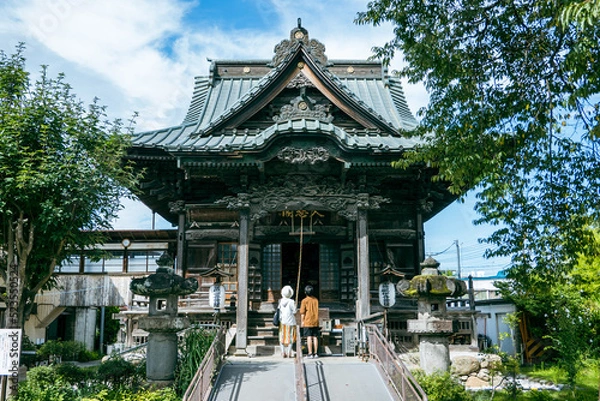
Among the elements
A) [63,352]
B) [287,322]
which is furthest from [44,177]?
[63,352]

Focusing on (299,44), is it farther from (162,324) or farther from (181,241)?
(162,324)

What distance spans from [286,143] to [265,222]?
3999 mm

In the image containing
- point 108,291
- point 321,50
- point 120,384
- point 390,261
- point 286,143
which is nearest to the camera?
point 120,384

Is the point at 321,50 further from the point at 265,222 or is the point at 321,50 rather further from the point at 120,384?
the point at 120,384

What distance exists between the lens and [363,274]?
1477cm

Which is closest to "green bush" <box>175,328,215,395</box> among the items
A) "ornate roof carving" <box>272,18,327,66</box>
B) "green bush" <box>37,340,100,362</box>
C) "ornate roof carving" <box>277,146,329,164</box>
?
"ornate roof carving" <box>277,146,329,164</box>

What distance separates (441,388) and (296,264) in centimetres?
1107

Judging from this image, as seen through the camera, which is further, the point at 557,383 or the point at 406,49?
the point at 557,383

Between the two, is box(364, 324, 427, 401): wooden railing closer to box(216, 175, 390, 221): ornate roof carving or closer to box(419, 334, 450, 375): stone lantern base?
box(419, 334, 450, 375): stone lantern base

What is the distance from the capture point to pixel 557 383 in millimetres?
15375

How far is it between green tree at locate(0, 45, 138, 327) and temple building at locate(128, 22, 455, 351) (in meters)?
3.74

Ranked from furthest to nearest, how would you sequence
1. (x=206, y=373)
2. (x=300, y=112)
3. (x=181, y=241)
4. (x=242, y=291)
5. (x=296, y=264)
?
(x=296, y=264)
(x=181, y=241)
(x=300, y=112)
(x=242, y=291)
(x=206, y=373)

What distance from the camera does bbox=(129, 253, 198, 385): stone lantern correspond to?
35.8ft

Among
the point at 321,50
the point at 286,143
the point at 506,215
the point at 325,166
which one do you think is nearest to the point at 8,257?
the point at 286,143
